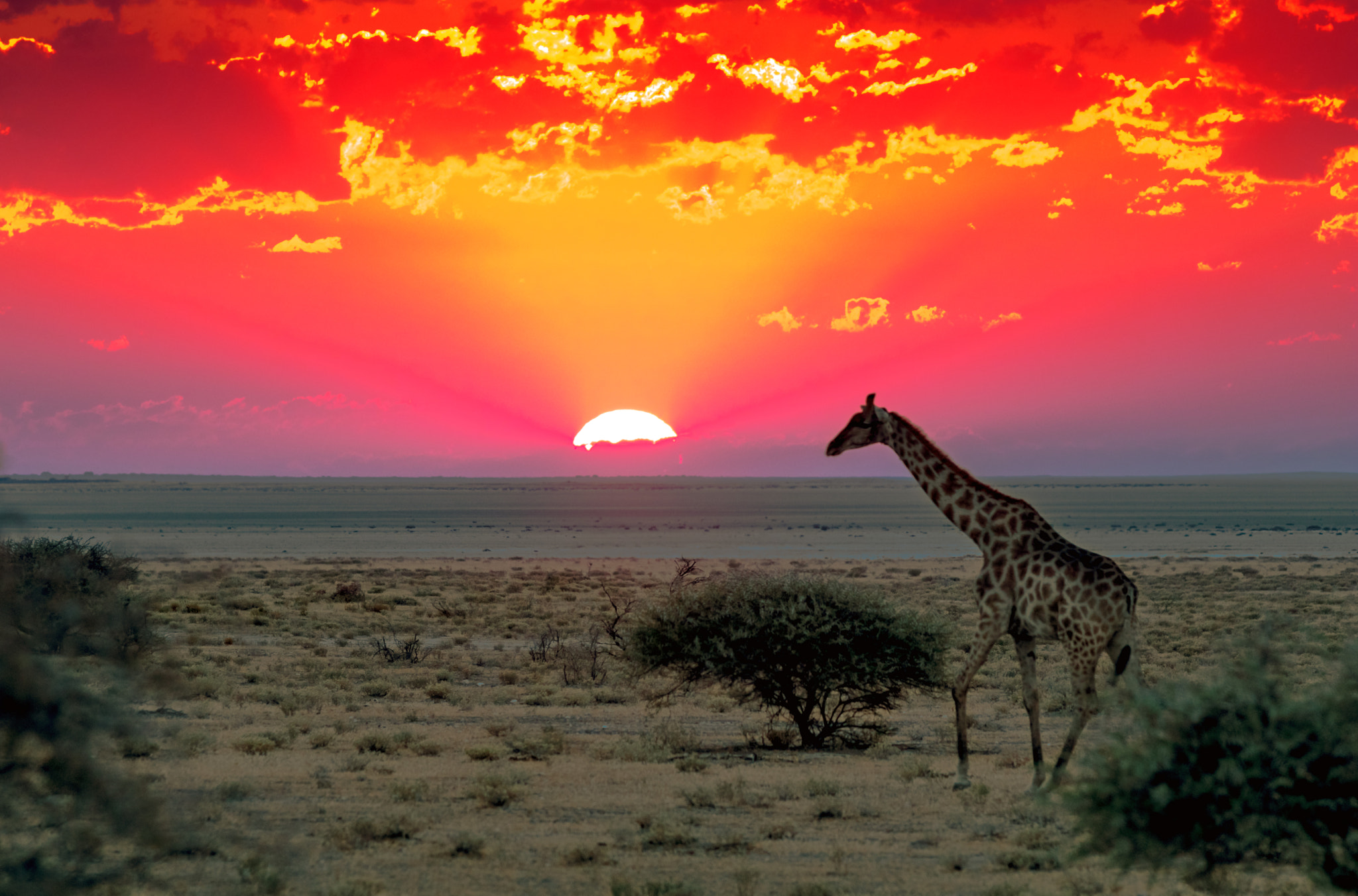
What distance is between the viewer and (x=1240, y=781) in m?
6.39

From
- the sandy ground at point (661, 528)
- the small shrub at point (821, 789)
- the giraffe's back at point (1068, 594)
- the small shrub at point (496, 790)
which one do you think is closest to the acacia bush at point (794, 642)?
the small shrub at point (821, 789)

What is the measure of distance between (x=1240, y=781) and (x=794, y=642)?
900 cm

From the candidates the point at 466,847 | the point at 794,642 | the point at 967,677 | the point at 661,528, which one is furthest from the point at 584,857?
the point at 661,528

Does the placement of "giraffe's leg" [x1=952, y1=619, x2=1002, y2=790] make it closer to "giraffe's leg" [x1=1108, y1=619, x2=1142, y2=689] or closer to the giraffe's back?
the giraffe's back

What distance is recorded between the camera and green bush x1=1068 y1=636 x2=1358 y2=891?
643 cm

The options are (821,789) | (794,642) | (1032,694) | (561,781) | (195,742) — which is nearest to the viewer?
(1032,694)

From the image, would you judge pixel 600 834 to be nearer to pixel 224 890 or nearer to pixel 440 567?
pixel 224 890

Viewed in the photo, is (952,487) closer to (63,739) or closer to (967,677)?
(967,677)

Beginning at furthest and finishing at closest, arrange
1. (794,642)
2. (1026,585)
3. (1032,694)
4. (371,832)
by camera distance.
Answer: (794,642)
(1032,694)
(1026,585)
(371,832)

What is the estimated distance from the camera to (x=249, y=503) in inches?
6973

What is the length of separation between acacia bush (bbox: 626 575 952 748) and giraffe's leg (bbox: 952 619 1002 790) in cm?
273

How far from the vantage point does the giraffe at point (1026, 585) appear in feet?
37.1

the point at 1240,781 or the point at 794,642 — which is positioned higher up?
the point at 1240,781

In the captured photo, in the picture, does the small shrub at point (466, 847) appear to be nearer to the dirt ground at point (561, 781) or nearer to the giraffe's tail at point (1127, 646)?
the dirt ground at point (561, 781)
